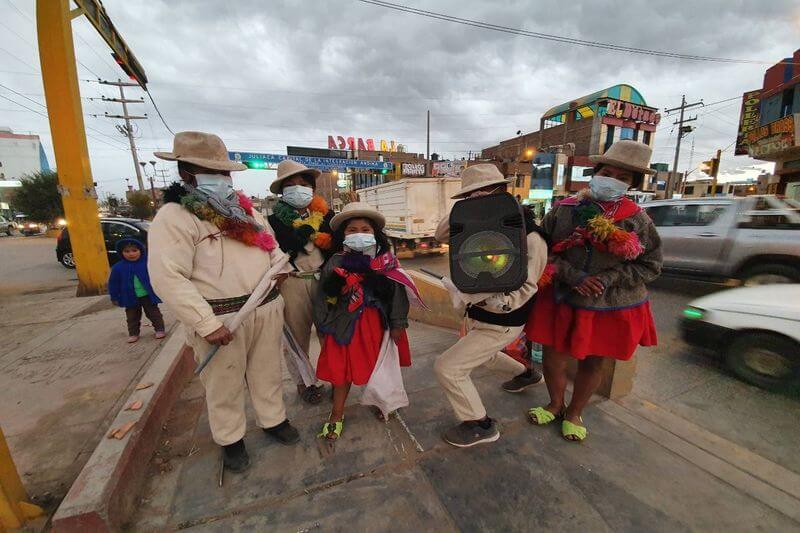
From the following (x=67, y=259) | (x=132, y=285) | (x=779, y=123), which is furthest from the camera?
(x=779, y=123)

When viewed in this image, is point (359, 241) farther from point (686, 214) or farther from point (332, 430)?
point (686, 214)

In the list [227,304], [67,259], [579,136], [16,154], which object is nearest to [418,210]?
[227,304]

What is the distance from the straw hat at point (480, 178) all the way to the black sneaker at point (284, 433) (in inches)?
77.5

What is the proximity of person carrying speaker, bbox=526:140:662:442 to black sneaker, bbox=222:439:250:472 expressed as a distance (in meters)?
2.14

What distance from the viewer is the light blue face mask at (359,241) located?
219 cm

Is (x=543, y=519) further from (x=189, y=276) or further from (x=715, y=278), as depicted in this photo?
(x=715, y=278)

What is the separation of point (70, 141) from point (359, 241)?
7531 mm

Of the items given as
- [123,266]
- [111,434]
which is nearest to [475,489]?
[111,434]

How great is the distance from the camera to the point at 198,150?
1906 mm

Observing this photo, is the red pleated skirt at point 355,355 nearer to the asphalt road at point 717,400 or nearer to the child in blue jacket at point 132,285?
the asphalt road at point 717,400

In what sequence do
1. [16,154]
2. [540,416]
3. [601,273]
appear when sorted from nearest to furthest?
1. [601,273]
2. [540,416]
3. [16,154]

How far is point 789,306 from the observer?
288cm

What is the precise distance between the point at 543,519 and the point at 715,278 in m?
6.46

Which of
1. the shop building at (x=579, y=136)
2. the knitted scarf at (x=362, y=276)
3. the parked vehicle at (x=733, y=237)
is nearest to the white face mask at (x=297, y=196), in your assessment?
the knitted scarf at (x=362, y=276)
